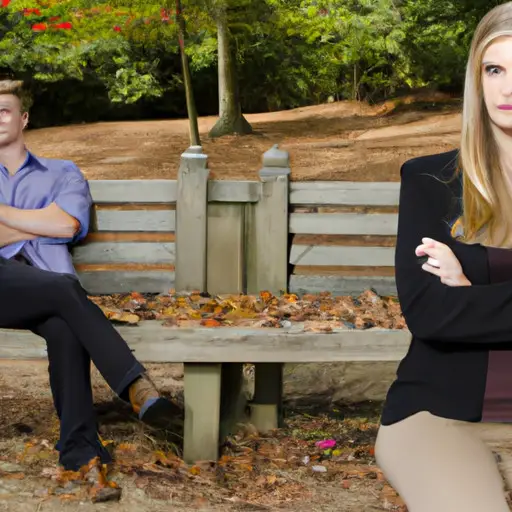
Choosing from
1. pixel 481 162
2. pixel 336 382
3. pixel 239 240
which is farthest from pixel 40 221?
pixel 481 162

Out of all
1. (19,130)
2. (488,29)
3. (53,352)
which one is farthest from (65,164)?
(488,29)

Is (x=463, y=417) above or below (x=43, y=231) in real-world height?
above


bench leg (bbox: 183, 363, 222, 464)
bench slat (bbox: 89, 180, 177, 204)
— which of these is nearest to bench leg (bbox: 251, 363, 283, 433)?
bench leg (bbox: 183, 363, 222, 464)

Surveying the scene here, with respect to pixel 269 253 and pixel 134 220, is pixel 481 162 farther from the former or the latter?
pixel 134 220

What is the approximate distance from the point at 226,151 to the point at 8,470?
A: 13.1 m

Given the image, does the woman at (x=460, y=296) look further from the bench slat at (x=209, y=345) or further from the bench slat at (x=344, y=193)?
the bench slat at (x=344, y=193)

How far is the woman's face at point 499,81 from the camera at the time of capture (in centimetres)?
221

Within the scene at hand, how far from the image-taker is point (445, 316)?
90.7 inches

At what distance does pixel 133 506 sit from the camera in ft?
13.3

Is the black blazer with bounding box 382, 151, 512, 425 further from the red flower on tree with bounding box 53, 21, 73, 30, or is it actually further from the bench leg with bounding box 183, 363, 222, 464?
the red flower on tree with bounding box 53, 21, 73, 30

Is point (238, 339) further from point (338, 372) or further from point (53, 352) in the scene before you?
point (338, 372)

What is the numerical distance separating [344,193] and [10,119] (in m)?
1.65

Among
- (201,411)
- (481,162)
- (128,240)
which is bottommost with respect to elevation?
(201,411)

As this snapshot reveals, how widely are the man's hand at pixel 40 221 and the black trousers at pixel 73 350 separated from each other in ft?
1.64
